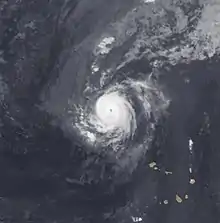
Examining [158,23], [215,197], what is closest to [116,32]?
[158,23]

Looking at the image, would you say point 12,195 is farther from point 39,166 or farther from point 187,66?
point 187,66

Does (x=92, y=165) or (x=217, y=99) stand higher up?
(x=217, y=99)

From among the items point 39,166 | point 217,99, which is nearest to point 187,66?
point 217,99

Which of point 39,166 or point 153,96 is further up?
point 153,96

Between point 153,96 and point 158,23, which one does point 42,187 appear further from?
point 158,23

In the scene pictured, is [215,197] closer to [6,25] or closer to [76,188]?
[76,188]

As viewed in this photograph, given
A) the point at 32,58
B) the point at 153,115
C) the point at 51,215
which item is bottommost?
the point at 51,215
